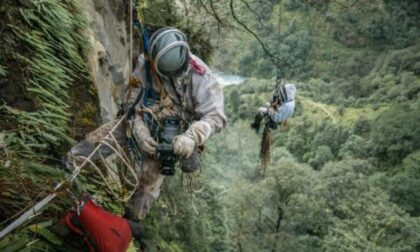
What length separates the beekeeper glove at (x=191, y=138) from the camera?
3.27 metres

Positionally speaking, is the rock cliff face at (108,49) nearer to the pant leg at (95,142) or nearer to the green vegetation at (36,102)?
the green vegetation at (36,102)

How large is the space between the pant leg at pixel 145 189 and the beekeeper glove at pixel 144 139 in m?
0.24

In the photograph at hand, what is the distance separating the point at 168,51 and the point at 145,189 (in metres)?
1.20

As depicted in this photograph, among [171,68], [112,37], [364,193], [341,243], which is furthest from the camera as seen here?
[364,193]

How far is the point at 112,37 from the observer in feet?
25.8

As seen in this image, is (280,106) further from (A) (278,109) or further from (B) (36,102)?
(B) (36,102)

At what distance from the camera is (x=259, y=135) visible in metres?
44.2

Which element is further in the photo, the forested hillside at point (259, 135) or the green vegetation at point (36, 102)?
the forested hillside at point (259, 135)

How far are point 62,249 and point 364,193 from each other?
115 feet

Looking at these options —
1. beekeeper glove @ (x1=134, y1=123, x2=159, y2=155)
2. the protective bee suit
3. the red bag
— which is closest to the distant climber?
the protective bee suit

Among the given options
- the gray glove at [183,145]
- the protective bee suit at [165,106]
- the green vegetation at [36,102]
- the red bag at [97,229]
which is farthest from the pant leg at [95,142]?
the red bag at [97,229]

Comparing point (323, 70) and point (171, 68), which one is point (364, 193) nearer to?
point (171, 68)

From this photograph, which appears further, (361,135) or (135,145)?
(361,135)

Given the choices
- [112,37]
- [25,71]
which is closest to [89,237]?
[25,71]
